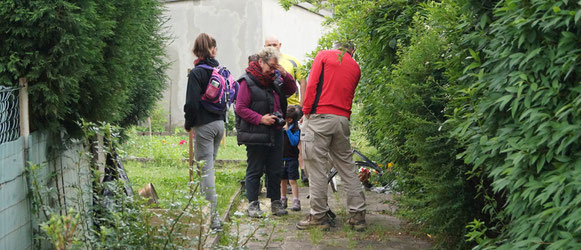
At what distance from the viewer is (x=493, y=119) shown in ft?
12.9

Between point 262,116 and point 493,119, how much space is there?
4120 millimetres

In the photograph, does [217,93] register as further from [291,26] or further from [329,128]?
[291,26]

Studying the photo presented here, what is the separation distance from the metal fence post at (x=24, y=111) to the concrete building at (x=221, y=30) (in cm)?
1481

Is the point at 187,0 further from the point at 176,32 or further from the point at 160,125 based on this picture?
the point at 160,125

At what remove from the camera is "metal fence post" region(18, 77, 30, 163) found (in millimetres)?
4102

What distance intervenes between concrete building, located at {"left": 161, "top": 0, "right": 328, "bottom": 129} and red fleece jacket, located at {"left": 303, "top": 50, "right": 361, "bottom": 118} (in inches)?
453

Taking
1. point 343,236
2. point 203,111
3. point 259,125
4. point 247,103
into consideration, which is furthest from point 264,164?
point 343,236

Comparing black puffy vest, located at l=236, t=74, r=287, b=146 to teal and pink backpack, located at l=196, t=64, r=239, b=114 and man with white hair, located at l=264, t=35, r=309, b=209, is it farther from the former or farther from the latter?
man with white hair, located at l=264, t=35, r=309, b=209

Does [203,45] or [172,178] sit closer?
[203,45]

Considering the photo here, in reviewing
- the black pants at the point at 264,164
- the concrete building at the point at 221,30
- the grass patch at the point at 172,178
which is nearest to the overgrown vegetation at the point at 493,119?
the black pants at the point at 264,164

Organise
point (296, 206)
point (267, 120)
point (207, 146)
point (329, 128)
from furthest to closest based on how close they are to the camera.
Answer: point (296, 206), point (267, 120), point (329, 128), point (207, 146)

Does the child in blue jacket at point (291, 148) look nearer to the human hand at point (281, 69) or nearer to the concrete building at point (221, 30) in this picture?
the human hand at point (281, 69)

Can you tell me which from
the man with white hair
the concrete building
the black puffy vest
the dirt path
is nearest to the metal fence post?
the dirt path

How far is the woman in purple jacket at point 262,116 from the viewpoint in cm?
775
